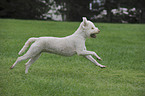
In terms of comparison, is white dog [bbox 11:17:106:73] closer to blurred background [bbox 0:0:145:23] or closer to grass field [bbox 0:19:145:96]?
grass field [bbox 0:19:145:96]

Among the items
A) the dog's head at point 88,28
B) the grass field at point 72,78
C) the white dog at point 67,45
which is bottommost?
the grass field at point 72,78

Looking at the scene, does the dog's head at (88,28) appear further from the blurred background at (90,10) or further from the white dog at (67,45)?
the blurred background at (90,10)

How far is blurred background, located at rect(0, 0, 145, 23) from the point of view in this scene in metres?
44.1

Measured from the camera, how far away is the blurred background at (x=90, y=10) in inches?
1737

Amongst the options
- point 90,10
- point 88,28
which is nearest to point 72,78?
point 88,28

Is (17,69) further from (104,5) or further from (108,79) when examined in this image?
(104,5)

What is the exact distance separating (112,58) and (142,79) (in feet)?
11.4

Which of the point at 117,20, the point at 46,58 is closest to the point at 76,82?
the point at 46,58

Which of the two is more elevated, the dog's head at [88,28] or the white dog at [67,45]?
the dog's head at [88,28]

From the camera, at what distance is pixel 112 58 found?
11.1 metres

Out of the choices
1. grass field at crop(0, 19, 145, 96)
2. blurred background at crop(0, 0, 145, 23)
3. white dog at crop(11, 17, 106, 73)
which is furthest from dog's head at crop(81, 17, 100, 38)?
blurred background at crop(0, 0, 145, 23)

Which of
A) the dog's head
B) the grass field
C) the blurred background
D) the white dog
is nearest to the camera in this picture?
the grass field

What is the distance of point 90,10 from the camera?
46.1 metres

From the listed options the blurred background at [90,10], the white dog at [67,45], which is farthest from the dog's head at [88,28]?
the blurred background at [90,10]
